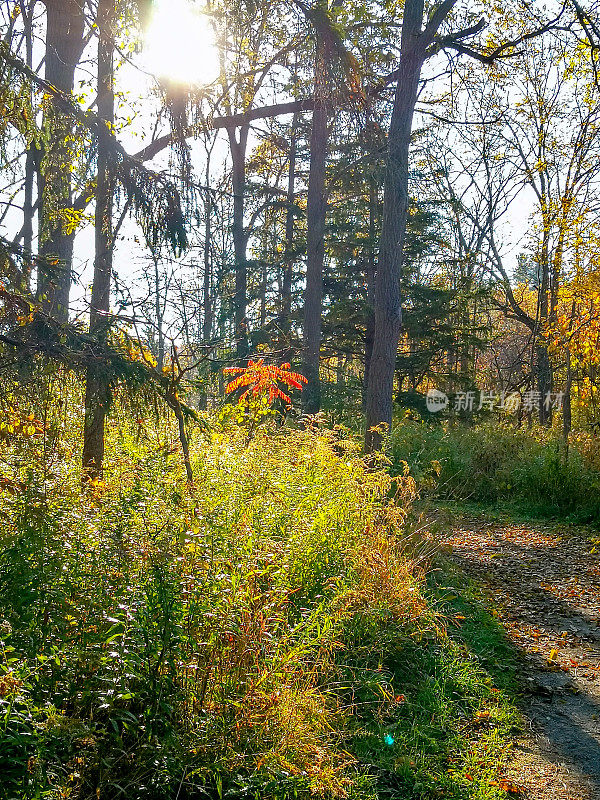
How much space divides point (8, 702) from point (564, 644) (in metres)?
5.13

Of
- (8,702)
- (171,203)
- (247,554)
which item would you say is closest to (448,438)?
(171,203)

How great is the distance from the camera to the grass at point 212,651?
2.68m

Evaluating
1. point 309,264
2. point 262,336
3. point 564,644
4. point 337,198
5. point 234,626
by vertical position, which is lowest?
point 564,644

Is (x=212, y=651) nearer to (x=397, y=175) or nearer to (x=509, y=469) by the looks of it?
(x=397, y=175)

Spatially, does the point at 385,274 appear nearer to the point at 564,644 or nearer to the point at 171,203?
the point at 171,203

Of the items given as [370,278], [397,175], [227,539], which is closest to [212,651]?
[227,539]

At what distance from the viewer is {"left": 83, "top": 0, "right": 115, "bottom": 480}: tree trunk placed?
4609 mm

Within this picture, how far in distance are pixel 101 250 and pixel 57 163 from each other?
0.83 m

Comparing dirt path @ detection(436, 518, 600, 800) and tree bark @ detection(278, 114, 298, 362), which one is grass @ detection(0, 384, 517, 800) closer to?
dirt path @ detection(436, 518, 600, 800)

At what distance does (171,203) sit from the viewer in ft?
18.6

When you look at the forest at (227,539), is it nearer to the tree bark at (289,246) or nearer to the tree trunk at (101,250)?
the tree trunk at (101,250)

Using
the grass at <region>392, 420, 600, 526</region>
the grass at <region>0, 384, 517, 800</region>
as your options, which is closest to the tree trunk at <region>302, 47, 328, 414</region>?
the grass at <region>392, 420, 600, 526</region>

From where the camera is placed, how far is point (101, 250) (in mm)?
6250

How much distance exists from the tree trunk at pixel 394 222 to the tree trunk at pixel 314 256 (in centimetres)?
366
